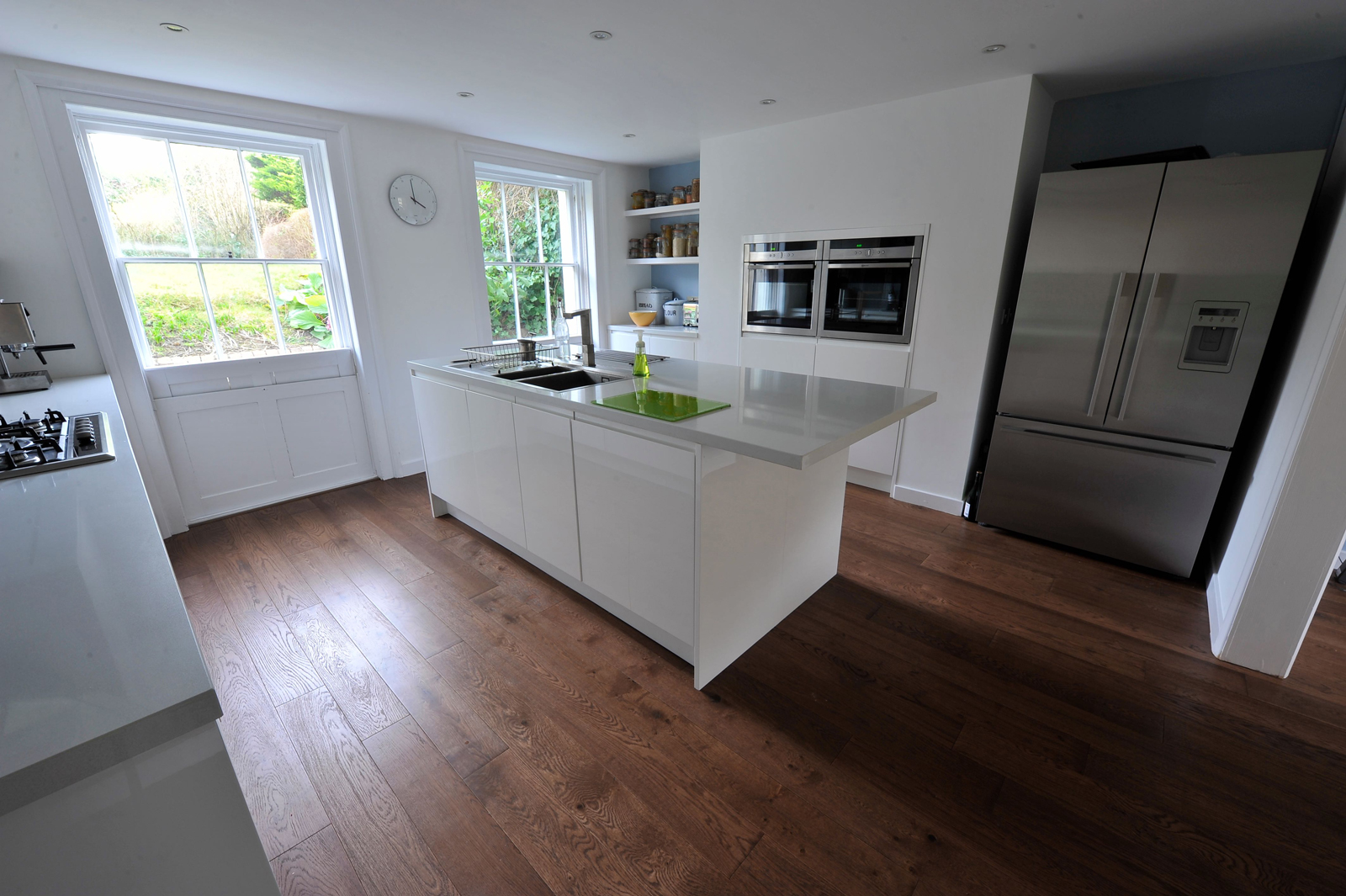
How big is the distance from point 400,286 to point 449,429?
4.79 ft

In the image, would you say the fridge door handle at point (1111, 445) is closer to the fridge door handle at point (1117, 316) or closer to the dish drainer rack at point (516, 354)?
the fridge door handle at point (1117, 316)

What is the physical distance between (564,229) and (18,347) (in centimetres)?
332

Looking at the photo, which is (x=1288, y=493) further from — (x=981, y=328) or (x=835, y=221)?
(x=835, y=221)

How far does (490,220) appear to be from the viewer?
4.18 meters

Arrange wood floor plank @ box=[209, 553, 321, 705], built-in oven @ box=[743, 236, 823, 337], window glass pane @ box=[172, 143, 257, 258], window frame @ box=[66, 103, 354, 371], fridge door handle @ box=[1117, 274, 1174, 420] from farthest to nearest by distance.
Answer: built-in oven @ box=[743, 236, 823, 337], window glass pane @ box=[172, 143, 257, 258], window frame @ box=[66, 103, 354, 371], fridge door handle @ box=[1117, 274, 1174, 420], wood floor plank @ box=[209, 553, 321, 705]

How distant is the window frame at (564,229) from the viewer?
4016 millimetres

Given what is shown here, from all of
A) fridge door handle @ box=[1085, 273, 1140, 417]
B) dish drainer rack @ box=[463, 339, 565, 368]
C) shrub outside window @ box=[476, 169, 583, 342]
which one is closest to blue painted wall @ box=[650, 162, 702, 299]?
shrub outside window @ box=[476, 169, 583, 342]

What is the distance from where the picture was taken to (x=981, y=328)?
294cm

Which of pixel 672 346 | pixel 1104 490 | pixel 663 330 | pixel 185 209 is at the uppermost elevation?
pixel 185 209

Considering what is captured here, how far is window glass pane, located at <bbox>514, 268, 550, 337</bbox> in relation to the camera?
175 inches

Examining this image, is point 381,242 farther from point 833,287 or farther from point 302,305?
point 833,287

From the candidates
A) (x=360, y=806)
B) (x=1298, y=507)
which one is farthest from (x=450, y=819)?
(x=1298, y=507)

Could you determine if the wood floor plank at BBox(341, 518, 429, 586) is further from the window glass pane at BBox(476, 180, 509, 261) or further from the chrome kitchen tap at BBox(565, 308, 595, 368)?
the window glass pane at BBox(476, 180, 509, 261)

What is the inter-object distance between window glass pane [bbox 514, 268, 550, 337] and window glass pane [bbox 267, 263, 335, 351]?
4.56 ft
